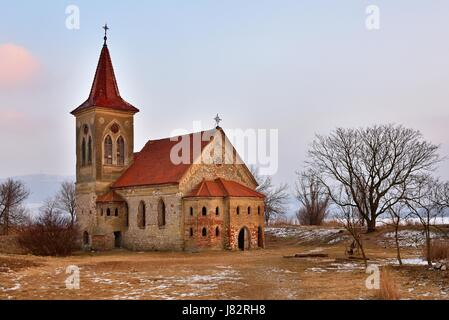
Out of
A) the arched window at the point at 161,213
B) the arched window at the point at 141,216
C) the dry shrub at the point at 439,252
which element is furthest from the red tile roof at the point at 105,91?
the dry shrub at the point at 439,252

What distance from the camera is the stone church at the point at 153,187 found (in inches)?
1634

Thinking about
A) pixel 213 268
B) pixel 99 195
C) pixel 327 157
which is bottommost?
pixel 213 268

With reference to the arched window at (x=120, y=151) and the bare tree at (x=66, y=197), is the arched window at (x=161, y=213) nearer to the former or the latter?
the arched window at (x=120, y=151)

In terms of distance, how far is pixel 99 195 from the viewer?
4684cm

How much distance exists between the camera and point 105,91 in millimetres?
48719

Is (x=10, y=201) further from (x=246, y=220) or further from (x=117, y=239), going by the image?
(x=246, y=220)

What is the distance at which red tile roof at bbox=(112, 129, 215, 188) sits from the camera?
141 feet

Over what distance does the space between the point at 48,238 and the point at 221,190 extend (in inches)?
519

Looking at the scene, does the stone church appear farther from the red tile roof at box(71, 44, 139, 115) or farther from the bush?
the bush

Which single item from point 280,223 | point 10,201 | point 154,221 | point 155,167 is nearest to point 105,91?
point 155,167

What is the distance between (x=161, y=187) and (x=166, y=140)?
6.24 meters

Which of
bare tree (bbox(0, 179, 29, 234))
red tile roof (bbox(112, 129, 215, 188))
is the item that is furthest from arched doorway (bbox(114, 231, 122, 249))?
bare tree (bbox(0, 179, 29, 234))

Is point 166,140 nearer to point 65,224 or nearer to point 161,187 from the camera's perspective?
point 161,187
